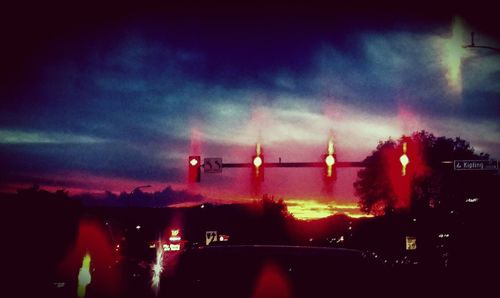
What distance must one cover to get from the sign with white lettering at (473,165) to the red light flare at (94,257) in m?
13.3

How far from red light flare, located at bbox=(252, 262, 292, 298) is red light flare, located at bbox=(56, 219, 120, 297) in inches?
441

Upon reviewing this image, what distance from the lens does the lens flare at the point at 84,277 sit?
1538cm

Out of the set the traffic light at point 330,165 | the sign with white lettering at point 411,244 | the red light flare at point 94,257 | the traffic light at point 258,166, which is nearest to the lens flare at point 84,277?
the red light flare at point 94,257

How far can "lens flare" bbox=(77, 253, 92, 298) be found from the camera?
50.4ft

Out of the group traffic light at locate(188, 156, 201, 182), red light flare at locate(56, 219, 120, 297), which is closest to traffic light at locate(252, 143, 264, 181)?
traffic light at locate(188, 156, 201, 182)

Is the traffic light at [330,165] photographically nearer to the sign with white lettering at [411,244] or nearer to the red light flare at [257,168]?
the red light flare at [257,168]

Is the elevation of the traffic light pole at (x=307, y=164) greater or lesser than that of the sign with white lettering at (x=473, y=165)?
lesser

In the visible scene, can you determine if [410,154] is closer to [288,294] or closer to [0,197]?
[0,197]

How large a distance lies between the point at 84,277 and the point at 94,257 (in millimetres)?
781

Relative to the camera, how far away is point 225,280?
15.4ft

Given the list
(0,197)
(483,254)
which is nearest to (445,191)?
(483,254)

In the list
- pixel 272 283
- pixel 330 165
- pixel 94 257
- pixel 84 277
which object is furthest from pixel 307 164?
pixel 272 283

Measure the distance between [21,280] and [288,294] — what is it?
1082 cm

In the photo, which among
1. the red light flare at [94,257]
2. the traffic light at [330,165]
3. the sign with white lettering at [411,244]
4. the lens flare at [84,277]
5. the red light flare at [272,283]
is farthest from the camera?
the sign with white lettering at [411,244]
